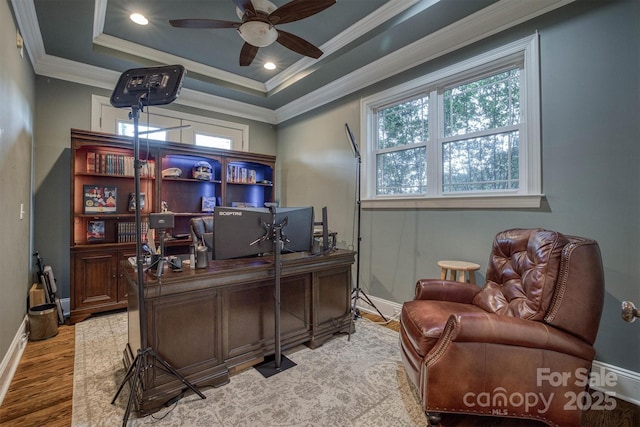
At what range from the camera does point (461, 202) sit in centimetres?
274

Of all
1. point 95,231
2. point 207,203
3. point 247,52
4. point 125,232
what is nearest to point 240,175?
point 207,203

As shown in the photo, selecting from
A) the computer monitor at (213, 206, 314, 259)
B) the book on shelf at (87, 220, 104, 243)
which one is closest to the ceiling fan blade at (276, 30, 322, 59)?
the computer monitor at (213, 206, 314, 259)

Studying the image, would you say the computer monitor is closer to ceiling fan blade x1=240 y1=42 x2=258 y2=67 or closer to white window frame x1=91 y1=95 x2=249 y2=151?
ceiling fan blade x1=240 y1=42 x2=258 y2=67

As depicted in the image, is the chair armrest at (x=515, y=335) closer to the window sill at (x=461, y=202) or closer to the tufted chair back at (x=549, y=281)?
the tufted chair back at (x=549, y=281)

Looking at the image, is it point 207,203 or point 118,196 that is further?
point 207,203

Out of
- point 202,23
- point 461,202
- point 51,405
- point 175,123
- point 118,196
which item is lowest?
point 51,405

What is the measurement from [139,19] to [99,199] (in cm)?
199

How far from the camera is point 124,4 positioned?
2643 millimetres

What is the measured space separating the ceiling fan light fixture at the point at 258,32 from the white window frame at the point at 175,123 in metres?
1.63

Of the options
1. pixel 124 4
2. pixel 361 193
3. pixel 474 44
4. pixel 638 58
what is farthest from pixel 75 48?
pixel 638 58

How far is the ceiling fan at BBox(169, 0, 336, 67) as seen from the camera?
2.07 m

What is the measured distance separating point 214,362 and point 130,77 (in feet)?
6.09

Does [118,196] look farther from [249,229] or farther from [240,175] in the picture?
[249,229]

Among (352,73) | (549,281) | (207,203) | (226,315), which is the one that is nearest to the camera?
(549,281)
